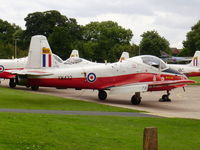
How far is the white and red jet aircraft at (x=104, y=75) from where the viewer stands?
23.5 metres

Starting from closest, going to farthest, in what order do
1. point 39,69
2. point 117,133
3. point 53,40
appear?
point 117,133
point 39,69
point 53,40

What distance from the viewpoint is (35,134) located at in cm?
1152

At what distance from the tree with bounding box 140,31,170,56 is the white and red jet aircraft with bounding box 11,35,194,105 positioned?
87.5 m

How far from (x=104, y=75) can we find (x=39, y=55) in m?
4.18

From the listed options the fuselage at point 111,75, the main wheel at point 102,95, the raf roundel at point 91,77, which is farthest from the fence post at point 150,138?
the main wheel at point 102,95

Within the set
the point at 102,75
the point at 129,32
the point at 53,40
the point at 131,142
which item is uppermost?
the point at 129,32

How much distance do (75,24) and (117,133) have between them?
103 meters

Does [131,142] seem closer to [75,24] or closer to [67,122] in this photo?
[67,122]

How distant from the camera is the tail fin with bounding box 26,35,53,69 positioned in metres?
24.1

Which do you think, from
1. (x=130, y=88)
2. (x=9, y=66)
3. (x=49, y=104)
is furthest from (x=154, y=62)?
(x=9, y=66)

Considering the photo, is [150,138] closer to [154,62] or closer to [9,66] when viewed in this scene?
[154,62]

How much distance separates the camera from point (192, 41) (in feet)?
408

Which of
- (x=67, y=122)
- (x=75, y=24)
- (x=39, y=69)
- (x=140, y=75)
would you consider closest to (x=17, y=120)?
(x=67, y=122)

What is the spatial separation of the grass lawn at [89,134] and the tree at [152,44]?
97290mm
